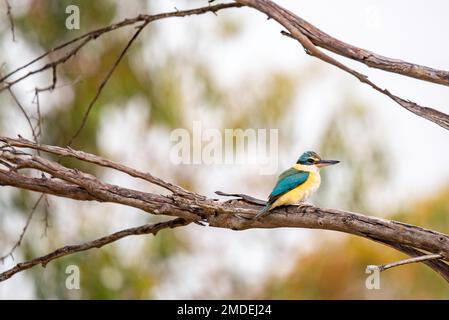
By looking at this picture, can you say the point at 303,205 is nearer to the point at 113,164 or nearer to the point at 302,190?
the point at 302,190

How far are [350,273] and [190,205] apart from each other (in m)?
9.99

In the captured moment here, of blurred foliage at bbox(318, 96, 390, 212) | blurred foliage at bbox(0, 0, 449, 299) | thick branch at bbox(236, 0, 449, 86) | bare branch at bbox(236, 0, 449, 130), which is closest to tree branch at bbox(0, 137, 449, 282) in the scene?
bare branch at bbox(236, 0, 449, 130)

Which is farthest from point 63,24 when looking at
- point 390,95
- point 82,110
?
point 390,95

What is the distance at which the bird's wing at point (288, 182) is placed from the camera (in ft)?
11.3

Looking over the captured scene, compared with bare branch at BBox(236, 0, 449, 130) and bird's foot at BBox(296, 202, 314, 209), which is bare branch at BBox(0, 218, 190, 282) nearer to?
bird's foot at BBox(296, 202, 314, 209)

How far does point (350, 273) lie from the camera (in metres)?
13.0

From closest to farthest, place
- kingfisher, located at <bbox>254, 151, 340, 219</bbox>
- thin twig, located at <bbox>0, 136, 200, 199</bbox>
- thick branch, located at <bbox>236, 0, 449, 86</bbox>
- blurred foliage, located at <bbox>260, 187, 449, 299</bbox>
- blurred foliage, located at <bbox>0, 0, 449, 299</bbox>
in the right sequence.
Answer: thick branch, located at <bbox>236, 0, 449, 86</bbox> < thin twig, located at <bbox>0, 136, 200, 199</bbox> < kingfisher, located at <bbox>254, 151, 340, 219</bbox> < blurred foliage, located at <bbox>0, 0, 449, 299</bbox> < blurred foliage, located at <bbox>260, 187, 449, 299</bbox>

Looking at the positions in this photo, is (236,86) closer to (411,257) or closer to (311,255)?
(311,255)

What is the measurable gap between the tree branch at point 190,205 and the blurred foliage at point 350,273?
9.46m

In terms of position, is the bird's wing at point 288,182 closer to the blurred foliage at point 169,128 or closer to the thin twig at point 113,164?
the thin twig at point 113,164

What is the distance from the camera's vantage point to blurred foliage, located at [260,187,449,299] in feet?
42.4

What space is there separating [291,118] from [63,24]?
12.8 ft

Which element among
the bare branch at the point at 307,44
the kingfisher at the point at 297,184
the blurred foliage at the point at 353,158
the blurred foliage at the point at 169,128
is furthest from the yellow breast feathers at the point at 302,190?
the blurred foliage at the point at 353,158

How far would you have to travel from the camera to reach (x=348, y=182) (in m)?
11.4
